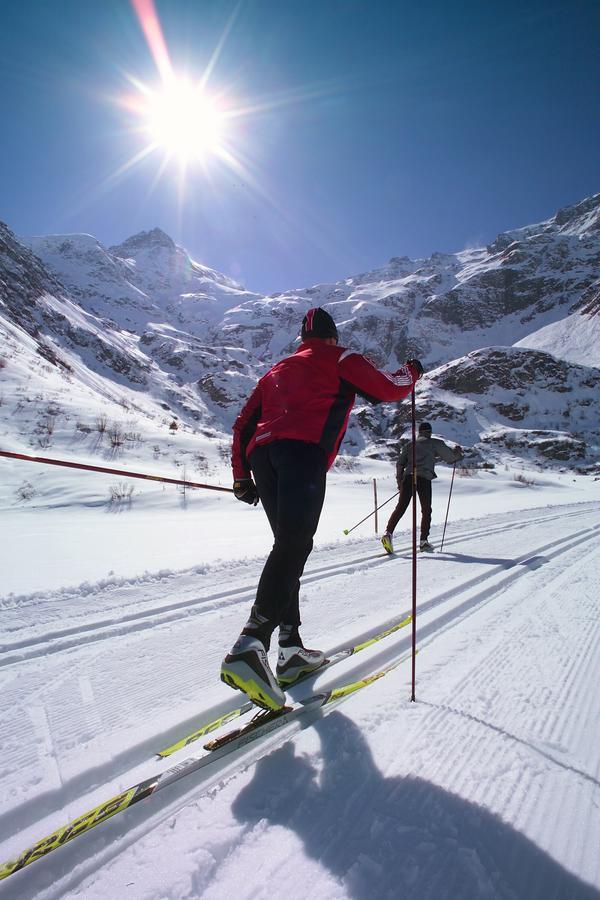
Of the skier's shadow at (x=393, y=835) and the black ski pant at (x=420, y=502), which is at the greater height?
the black ski pant at (x=420, y=502)

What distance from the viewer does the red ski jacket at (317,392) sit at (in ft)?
5.81

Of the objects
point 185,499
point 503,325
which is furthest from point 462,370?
point 185,499

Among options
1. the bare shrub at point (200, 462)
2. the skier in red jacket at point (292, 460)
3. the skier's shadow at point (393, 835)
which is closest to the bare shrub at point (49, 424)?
the bare shrub at point (200, 462)

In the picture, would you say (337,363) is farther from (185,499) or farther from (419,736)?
(185,499)

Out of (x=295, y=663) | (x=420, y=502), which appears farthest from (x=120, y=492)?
(x=295, y=663)

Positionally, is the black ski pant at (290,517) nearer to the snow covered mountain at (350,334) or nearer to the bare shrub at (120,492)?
the bare shrub at (120,492)

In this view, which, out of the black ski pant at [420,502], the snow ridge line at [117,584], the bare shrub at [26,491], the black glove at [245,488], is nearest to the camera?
the black glove at [245,488]

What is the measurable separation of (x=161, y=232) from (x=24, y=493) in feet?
740

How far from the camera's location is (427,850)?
1071mm

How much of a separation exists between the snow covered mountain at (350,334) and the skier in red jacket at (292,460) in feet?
34.7

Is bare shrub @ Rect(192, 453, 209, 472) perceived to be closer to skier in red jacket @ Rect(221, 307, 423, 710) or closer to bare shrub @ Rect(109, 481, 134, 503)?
bare shrub @ Rect(109, 481, 134, 503)

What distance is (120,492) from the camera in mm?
8133

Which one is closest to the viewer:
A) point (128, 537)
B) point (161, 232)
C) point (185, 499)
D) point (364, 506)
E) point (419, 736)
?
point (419, 736)

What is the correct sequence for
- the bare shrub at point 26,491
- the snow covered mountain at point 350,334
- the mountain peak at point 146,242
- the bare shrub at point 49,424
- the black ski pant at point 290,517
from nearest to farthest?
the black ski pant at point 290,517 → the bare shrub at point 26,491 → the bare shrub at point 49,424 → the snow covered mountain at point 350,334 → the mountain peak at point 146,242
